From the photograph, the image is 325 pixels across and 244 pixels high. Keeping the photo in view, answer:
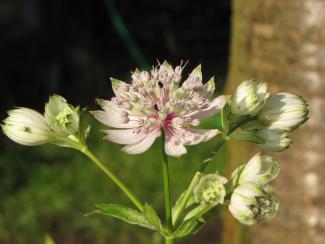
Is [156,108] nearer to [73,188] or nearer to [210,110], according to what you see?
[210,110]

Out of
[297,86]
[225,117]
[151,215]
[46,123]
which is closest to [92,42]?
[297,86]

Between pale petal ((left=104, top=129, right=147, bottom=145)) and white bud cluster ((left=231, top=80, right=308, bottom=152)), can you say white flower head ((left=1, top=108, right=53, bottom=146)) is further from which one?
white bud cluster ((left=231, top=80, right=308, bottom=152))

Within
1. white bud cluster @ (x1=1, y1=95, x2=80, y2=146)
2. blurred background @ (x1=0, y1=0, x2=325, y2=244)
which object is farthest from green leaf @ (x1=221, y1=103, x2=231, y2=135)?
blurred background @ (x1=0, y1=0, x2=325, y2=244)

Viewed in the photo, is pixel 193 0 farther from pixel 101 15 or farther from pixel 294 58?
pixel 294 58

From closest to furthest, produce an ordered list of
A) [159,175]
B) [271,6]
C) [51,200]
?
[271,6] → [51,200] → [159,175]

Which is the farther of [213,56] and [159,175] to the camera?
[213,56]

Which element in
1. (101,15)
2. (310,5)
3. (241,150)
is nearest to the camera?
(310,5)

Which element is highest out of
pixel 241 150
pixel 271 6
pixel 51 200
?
pixel 271 6

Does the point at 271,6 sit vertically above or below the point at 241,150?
above

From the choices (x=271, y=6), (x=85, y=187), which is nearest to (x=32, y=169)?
(x=85, y=187)
